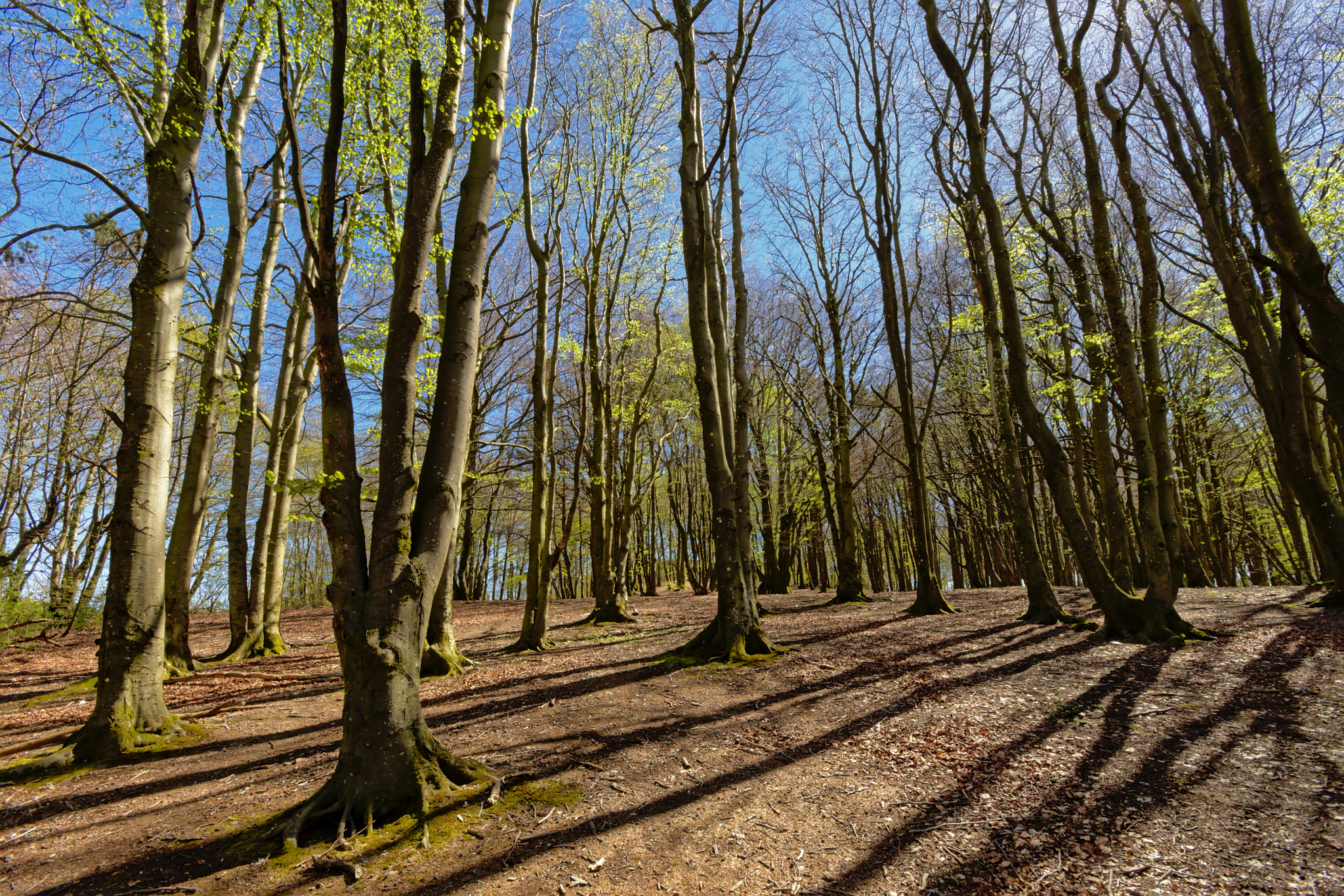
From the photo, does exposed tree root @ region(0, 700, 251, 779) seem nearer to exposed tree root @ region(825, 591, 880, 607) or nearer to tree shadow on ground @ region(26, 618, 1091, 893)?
tree shadow on ground @ region(26, 618, 1091, 893)

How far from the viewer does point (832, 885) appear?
2570 millimetres

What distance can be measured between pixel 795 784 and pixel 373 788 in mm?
2446

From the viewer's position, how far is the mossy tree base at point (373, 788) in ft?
9.43

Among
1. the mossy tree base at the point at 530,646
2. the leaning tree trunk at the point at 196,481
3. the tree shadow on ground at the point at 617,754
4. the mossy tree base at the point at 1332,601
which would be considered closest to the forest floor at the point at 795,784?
the tree shadow on ground at the point at 617,754

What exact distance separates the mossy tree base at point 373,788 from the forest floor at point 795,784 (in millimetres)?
152

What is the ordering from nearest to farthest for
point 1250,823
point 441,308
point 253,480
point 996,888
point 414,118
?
point 996,888, point 1250,823, point 414,118, point 441,308, point 253,480

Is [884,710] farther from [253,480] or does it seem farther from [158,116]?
[253,480]

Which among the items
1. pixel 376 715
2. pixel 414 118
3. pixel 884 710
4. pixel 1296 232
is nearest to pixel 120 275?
pixel 414 118

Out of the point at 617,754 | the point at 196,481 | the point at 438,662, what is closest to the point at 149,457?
the point at 196,481

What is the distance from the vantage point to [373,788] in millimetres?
2957

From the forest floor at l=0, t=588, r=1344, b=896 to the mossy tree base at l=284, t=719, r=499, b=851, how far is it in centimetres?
15

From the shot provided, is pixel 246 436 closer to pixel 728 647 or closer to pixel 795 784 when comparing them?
pixel 728 647

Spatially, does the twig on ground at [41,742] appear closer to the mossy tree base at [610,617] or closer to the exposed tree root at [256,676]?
the exposed tree root at [256,676]

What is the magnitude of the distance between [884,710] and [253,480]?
2291 cm
